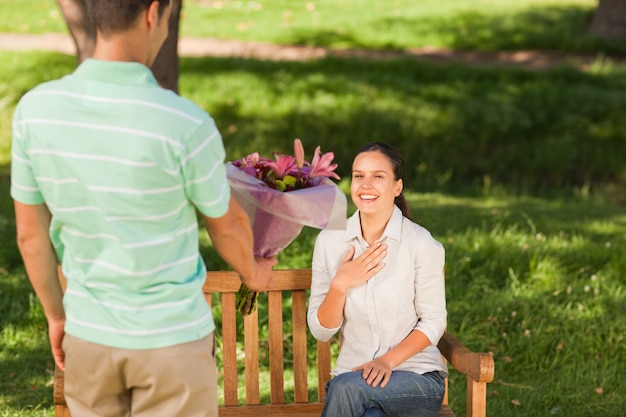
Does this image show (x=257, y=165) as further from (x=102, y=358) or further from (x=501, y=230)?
(x=501, y=230)

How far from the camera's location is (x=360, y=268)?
348 cm

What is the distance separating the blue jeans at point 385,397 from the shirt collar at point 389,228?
0.49 meters

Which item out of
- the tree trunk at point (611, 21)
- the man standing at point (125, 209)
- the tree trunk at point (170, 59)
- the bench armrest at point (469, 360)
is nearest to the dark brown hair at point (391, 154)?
the bench armrest at point (469, 360)

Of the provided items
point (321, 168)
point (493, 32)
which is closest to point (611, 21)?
point (493, 32)

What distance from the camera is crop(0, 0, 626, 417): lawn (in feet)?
18.6

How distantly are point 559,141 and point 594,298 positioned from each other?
559 centimetres

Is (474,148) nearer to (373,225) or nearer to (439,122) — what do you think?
(439,122)

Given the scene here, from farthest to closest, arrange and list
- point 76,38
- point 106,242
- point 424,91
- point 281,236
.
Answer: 1. point 424,91
2. point 76,38
3. point 281,236
4. point 106,242

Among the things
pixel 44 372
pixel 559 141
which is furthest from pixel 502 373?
pixel 559 141

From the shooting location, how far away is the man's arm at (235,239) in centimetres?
242

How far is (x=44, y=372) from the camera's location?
5504 millimetres

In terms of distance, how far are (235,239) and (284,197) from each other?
361 mm

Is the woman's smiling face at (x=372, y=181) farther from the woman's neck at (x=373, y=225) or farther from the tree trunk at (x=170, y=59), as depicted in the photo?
the tree trunk at (x=170, y=59)

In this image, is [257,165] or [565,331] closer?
[257,165]
